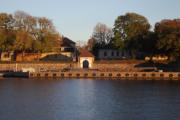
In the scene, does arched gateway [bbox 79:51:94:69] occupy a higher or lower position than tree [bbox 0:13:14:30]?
lower

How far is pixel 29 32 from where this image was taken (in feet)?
258

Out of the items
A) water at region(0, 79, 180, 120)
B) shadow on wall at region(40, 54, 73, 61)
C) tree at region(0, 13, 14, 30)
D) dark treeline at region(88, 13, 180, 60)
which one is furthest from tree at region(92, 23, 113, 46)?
water at region(0, 79, 180, 120)

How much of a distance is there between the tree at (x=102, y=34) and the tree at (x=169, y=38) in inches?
1131

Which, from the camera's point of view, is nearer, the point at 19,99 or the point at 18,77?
the point at 19,99

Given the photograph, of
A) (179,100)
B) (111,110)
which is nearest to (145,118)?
(111,110)

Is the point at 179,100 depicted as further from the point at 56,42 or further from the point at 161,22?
the point at 56,42

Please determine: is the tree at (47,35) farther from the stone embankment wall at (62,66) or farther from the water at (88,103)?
the water at (88,103)

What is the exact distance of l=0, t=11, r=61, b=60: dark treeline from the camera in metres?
76.2

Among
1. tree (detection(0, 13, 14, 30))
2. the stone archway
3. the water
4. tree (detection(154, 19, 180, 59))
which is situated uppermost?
tree (detection(0, 13, 14, 30))

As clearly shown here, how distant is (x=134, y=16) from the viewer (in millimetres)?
77062

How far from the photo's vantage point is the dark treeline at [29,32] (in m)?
76.2

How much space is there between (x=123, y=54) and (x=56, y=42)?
2249 centimetres

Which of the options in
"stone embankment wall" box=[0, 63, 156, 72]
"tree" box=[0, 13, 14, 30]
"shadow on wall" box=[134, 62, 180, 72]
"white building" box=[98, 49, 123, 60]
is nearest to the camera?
"shadow on wall" box=[134, 62, 180, 72]

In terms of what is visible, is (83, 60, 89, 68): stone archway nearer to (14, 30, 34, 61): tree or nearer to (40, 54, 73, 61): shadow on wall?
(40, 54, 73, 61): shadow on wall
